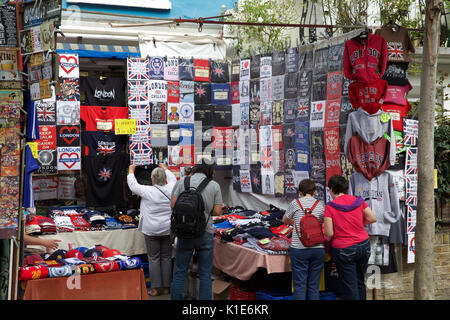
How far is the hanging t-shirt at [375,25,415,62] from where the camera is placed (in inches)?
297

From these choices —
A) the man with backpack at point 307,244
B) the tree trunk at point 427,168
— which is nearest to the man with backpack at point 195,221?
the man with backpack at point 307,244

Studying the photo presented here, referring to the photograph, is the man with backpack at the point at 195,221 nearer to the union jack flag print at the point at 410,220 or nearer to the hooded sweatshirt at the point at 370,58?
the hooded sweatshirt at the point at 370,58

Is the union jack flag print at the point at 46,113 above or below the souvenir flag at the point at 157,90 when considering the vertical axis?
below

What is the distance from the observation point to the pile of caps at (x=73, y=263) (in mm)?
5883

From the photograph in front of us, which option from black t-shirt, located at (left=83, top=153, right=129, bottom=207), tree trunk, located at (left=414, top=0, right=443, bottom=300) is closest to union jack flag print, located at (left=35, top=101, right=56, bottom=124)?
black t-shirt, located at (left=83, top=153, right=129, bottom=207)

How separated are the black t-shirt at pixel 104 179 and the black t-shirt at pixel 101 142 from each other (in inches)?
4.7

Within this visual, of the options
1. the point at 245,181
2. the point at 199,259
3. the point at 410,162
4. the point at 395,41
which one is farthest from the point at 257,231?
the point at 395,41

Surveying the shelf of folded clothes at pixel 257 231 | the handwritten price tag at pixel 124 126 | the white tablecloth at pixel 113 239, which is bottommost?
the white tablecloth at pixel 113 239

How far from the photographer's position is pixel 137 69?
1038cm

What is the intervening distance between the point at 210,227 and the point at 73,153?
4.22 metres

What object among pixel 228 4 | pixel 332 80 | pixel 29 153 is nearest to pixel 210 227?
pixel 29 153

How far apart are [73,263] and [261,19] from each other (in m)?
7.46

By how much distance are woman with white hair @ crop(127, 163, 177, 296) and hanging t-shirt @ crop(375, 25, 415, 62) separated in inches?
143
